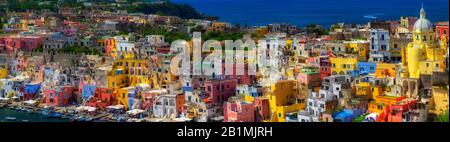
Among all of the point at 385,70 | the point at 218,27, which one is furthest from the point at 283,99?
the point at 218,27

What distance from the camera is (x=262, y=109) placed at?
9164 mm

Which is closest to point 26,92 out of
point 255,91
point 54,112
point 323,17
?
point 54,112

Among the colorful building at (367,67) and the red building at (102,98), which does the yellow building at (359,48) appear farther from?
the red building at (102,98)

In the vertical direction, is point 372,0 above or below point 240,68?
above

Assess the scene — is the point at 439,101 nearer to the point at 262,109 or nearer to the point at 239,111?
the point at 262,109

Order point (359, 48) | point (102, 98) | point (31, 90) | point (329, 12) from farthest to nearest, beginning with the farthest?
1. point (329, 12)
2. point (31, 90)
3. point (102, 98)
4. point (359, 48)

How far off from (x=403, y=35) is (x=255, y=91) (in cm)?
301

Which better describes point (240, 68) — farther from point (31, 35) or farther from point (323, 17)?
point (323, 17)

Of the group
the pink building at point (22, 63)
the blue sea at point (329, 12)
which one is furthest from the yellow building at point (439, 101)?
the blue sea at point (329, 12)

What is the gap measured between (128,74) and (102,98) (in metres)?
0.72

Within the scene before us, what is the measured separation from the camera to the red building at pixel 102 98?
11258 mm

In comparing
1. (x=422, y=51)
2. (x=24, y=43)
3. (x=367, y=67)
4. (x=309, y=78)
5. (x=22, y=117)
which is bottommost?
(x=22, y=117)

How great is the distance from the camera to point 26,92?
12.4m

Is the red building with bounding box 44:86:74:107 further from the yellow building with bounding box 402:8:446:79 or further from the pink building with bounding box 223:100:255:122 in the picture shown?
the yellow building with bounding box 402:8:446:79
